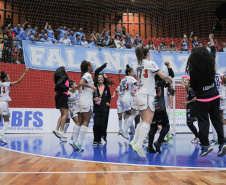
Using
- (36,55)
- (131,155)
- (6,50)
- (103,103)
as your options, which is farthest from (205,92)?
(6,50)

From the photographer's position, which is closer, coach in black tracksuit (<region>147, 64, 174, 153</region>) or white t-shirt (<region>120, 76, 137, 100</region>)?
coach in black tracksuit (<region>147, 64, 174, 153</region>)

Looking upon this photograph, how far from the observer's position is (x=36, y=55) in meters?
13.1

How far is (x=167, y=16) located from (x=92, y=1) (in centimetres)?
560

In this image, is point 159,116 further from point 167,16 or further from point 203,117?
point 167,16

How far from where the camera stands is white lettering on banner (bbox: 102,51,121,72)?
1428cm

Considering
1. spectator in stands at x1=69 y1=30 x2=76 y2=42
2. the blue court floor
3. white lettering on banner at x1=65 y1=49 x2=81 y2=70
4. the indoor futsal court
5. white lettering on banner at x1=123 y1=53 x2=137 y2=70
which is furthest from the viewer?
spectator in stands at x1=69 y1=30 x2=76 y2=42

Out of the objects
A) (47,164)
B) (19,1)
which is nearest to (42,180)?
(47,164)

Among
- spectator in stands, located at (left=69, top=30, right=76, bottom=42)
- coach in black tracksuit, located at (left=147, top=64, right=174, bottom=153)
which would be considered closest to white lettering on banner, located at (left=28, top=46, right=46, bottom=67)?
spectator in stands, located at (left=69, top=30, right=76, bottom=42)

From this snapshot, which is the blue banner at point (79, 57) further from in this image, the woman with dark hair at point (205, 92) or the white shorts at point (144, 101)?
the woman with dark hair at point (205, 92)

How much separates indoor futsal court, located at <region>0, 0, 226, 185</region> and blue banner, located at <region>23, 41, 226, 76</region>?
5 centimetres

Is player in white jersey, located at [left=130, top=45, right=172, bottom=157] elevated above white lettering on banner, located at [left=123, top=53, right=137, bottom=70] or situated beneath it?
situated beneath

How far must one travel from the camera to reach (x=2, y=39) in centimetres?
1426

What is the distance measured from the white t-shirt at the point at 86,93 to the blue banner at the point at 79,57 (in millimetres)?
7433

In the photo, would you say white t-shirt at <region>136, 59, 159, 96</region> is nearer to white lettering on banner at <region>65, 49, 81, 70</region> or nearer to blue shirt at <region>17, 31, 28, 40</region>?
white lettering on banner at <region>65, 49, 81, 70</region>
